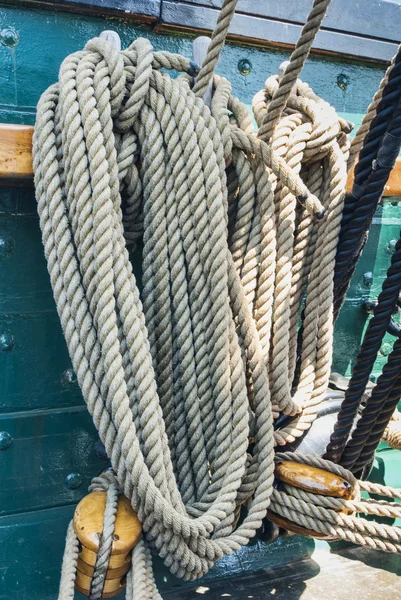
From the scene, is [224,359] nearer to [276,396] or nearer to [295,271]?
[276,396]

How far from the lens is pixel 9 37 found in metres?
1.40

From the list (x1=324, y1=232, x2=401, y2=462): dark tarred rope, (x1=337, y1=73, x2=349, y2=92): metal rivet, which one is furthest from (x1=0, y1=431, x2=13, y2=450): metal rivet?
(x1=337, y1=73, x2=349, y2=92): metal rivet

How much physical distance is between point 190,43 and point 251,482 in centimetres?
115

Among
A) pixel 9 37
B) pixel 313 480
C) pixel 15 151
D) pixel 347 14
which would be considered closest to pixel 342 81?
pixel 347 14

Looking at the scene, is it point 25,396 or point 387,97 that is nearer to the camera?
point 387,97

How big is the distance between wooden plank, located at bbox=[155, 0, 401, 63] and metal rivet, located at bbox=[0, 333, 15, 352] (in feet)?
2.87

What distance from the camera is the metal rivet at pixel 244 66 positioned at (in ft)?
5.48

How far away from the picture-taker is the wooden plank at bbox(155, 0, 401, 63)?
1541 millimetres

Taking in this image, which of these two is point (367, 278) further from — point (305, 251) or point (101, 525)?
point (101, 525)

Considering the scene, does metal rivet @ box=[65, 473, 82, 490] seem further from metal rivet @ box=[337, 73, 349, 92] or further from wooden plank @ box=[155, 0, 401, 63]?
metal rivet @ box=[337, 73, 349, 92]

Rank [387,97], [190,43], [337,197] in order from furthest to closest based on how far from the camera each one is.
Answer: [190,43] < [337,197] < [387,97]

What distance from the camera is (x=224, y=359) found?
1.22 meters

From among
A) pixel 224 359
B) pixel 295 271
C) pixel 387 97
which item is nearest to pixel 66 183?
pixel 224 359

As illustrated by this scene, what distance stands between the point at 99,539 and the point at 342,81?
1.46 meters
